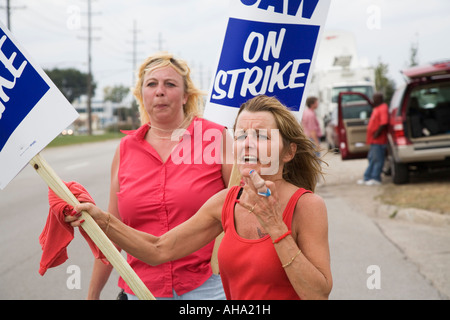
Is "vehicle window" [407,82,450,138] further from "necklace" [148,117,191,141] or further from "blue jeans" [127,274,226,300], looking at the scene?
"blue jeans" [127,274,226,300]

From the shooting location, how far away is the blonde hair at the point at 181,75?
3.26 metres

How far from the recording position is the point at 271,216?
2043mm

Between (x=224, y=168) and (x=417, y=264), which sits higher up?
(x=224, y=168)

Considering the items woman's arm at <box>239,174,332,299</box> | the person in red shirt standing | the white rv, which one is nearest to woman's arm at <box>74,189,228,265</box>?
woman's arm at <box>239,174,332,299</box>

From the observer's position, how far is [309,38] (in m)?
2.93

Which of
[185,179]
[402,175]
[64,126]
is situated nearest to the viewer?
[64,126]

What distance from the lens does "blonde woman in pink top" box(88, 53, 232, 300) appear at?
3080mm

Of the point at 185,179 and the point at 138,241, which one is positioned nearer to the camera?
the point at 138,241

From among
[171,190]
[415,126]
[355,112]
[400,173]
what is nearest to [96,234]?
[171,190]

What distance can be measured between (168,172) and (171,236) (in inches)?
25.4
